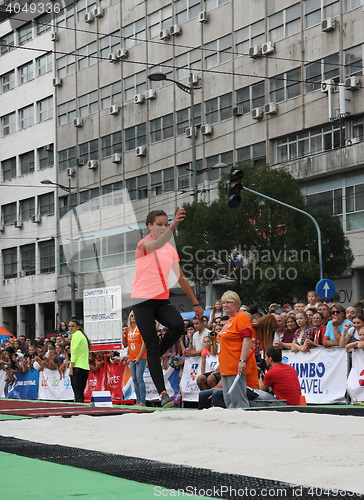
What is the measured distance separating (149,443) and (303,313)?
31.0ft

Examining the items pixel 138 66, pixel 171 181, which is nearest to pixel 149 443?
pixel 171 181

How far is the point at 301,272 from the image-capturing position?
30.6m

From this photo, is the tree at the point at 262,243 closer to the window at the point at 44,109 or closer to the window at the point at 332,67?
the window at the point at 332,67

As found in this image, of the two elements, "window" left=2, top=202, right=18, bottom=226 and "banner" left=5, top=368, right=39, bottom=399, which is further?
"window" left=2, top=202, right=18, bottom=226

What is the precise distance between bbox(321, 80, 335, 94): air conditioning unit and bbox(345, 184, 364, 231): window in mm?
4734

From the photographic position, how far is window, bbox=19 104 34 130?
61.6 m

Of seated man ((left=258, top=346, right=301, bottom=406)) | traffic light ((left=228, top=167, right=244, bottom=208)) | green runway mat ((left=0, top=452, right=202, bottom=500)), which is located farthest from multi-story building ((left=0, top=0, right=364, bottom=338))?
green runway mat ((left=0, top=452, right=202, bottom=500))

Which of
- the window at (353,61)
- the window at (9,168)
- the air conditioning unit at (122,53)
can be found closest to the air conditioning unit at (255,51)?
the window at (353,61)

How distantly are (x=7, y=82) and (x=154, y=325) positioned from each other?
6028cm

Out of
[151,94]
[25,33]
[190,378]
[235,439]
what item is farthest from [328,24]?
[235,439]

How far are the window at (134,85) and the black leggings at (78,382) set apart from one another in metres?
36.3

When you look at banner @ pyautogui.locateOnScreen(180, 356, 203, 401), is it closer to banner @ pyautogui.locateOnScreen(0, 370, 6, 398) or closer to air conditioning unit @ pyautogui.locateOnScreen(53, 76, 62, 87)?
banner @ pyautogui.locateOnScreen(0, 370, 6, 398)

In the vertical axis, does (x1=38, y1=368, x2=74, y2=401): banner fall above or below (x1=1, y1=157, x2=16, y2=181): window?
below

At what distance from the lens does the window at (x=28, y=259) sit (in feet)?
198
